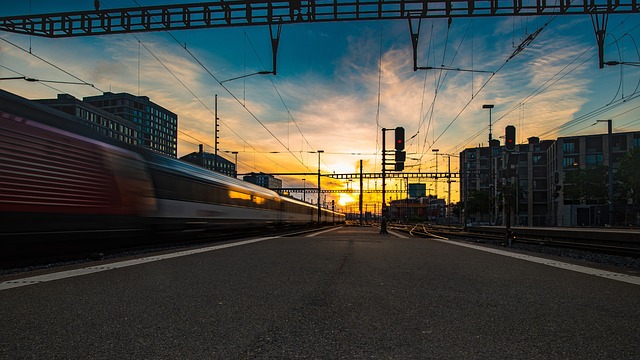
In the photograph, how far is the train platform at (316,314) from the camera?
2617mm

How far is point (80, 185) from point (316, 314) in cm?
733

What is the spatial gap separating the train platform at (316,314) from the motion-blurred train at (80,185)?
204 cm

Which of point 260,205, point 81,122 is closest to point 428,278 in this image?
point 81,122

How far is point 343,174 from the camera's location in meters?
56.8

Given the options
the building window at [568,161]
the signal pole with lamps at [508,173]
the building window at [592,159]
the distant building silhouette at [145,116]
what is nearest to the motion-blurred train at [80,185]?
the signal pole with lamps at [508,173]

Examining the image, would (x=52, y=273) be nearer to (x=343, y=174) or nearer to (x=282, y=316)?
(x=282, y=316)

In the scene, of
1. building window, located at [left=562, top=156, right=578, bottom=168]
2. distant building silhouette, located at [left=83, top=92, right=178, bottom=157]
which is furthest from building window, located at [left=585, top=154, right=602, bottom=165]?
distant building silhouette, located at [left=83, top=92, right=178, bottom=157]

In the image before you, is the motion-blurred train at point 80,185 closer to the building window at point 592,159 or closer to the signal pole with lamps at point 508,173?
the signal pole with lamps at point 508,173

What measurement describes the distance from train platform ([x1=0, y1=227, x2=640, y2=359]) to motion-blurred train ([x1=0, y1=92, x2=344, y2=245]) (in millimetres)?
2043

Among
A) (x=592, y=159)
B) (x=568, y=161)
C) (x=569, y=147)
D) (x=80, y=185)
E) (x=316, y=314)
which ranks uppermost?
(x=569, y=147)

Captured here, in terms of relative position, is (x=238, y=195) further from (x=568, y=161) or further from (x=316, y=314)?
(x=568, y=161)

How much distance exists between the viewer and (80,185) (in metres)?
8.89

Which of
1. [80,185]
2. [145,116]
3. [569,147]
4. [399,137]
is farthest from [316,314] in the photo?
[145,116]

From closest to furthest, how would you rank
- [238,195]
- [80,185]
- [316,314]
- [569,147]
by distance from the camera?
1. [316,314]
2. [80,185]
3. [238,195]
4. [569,147]
